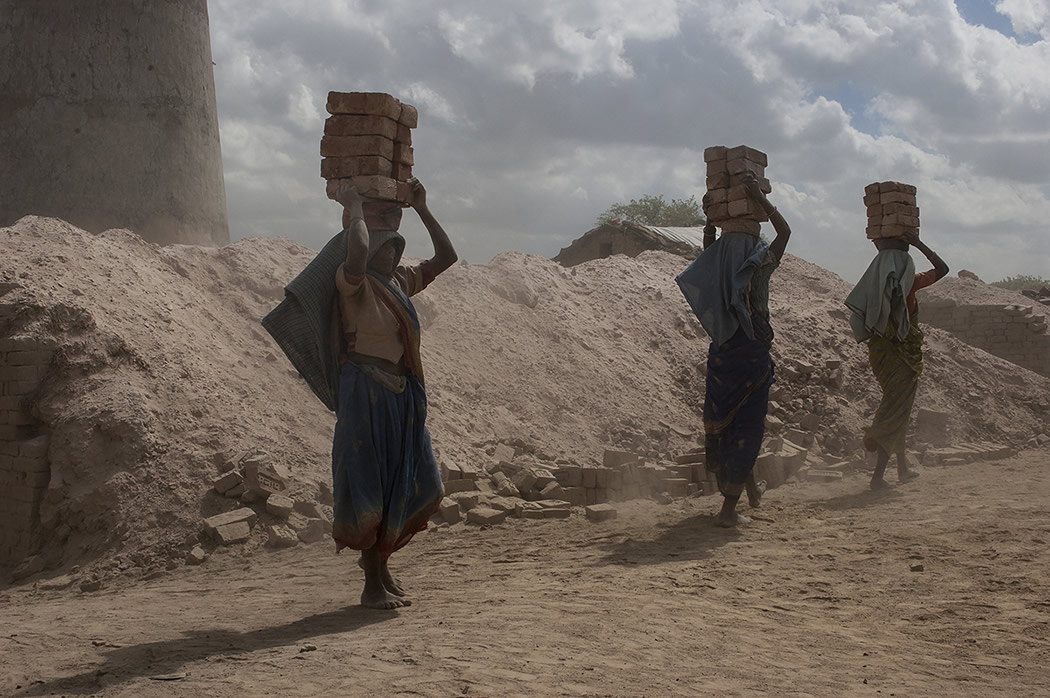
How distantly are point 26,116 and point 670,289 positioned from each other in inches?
289

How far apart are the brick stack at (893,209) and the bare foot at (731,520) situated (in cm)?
321

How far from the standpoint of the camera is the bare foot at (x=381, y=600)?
177 inches

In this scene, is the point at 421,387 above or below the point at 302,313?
below

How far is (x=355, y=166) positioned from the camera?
484 cm

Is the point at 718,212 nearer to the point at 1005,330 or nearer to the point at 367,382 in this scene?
the point at 367,382

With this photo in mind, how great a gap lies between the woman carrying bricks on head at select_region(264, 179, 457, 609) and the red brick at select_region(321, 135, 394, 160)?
0.28 metres

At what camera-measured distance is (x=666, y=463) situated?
8.76 meters

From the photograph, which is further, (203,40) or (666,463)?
(203,40)

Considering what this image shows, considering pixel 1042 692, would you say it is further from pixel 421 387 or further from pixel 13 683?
pixel 13 683

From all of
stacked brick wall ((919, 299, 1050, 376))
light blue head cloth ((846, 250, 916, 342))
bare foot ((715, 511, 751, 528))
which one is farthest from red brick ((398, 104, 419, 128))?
stacked brick wall ((919, 299, 1050, 376))

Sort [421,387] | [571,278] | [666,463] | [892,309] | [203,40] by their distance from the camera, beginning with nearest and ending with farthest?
[421,387], [892,309], [666,463], [203,40], [571,278]

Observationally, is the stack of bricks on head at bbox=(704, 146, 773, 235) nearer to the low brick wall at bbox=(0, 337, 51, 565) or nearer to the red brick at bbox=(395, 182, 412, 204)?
the red brick at bbox=(395, 182, 412, 204)

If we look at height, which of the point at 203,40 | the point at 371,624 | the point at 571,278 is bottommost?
the point at 371,624

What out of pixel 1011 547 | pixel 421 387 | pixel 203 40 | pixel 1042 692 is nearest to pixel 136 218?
pixel 203 40
